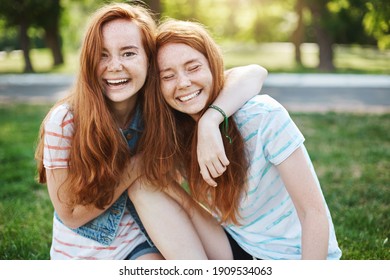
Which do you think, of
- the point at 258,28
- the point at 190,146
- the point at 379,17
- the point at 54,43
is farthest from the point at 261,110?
the point at 258,28

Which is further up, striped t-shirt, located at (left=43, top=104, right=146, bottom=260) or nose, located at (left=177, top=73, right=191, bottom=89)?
nose, located at (left=177, top=73, right=191, bottom=89)

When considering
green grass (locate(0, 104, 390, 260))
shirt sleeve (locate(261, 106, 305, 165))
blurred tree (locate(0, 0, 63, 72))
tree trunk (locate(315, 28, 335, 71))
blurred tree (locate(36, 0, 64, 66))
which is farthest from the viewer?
blurred tree (locate(36, 0, 64, 66))

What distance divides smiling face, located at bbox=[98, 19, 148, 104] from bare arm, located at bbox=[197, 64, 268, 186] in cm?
33

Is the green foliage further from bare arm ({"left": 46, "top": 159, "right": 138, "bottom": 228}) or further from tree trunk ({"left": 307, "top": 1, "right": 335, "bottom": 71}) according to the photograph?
tree trunk ({"left": 307, "top": 1, "right": 335, "bottom": 71})

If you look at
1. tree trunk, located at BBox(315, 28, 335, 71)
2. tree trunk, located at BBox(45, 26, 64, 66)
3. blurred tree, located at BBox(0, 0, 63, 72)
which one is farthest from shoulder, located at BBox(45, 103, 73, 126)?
tree trunk, located at BBox(45, 26, 64, 66)

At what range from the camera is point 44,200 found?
3.24 meters

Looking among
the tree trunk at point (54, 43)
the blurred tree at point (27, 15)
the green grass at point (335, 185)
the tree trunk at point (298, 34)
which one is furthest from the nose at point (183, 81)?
the tree trunk at point (54, 43)

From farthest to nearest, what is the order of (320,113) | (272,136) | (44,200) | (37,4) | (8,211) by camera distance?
1. (37,4)
2. (320,113)
3. (44,200)
4. (8,211)
5. (272,136)

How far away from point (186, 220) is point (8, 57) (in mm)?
21637

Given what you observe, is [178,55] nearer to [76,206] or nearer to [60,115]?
[60,115]

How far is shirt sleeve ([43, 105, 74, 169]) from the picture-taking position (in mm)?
1743

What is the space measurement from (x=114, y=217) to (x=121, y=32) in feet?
2.54

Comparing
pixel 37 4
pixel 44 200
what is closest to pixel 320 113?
pixel 44 200
